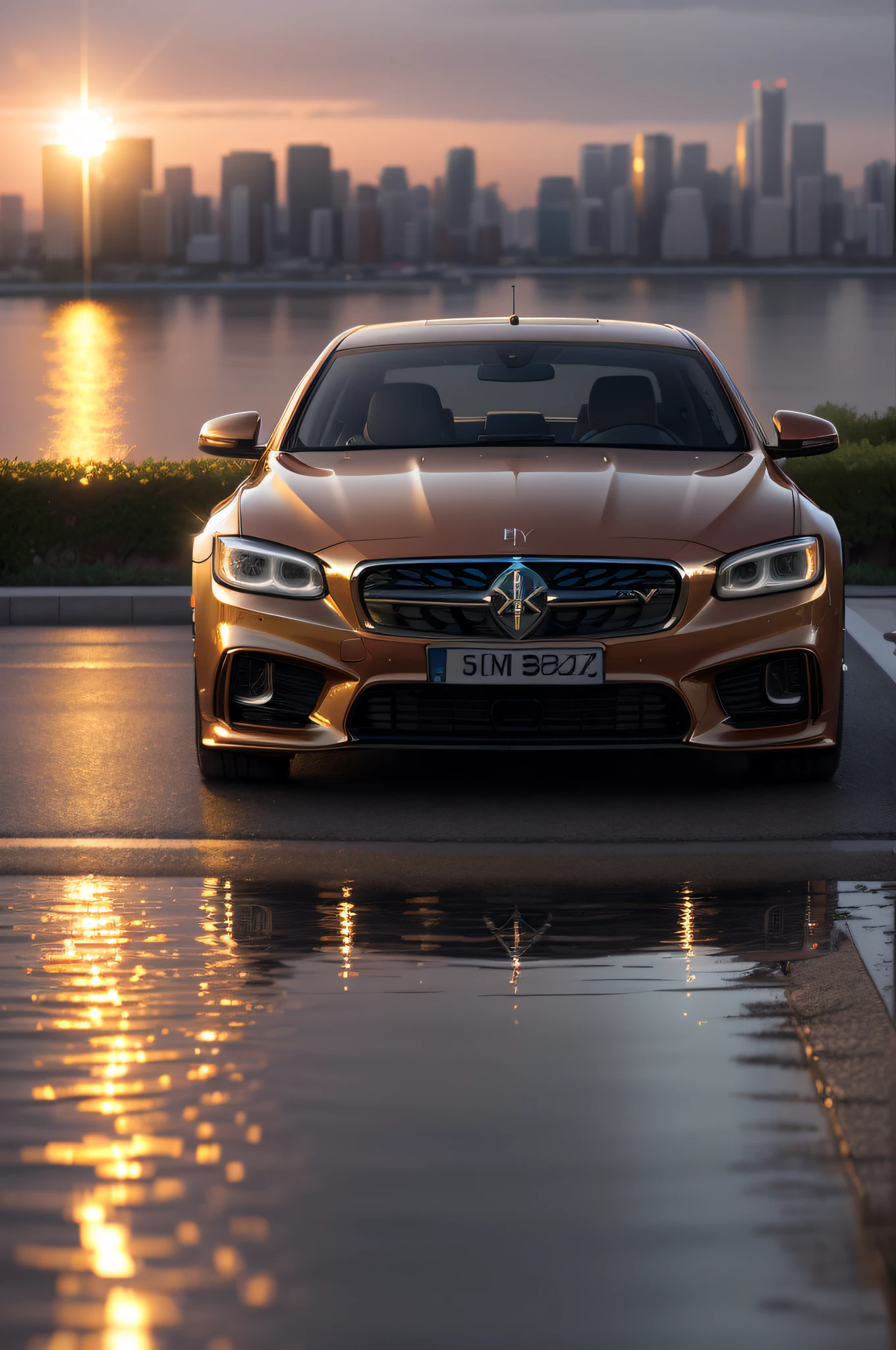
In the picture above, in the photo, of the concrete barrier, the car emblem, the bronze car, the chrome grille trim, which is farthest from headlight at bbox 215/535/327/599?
the concrete barrier

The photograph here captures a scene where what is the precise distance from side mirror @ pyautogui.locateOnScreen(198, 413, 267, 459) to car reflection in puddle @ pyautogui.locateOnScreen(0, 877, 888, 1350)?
2.86 m

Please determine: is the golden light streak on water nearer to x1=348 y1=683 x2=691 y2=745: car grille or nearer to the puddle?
x1=348 y1=683 x2=691 y2=745: car grille

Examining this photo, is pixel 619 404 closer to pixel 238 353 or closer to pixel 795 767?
pixel 795 767

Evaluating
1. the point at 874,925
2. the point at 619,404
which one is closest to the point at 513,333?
the point at 619,404

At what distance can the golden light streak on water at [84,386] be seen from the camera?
17902mm

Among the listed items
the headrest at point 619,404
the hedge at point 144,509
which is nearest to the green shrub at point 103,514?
the hedge at point 144,509

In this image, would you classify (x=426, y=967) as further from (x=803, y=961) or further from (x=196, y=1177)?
(x=196, y=1177)

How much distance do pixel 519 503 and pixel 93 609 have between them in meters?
5.37

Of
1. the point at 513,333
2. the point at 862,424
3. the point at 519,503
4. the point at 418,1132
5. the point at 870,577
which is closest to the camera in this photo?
the point at 418,1132

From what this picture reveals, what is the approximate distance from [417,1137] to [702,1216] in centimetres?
Result: 54

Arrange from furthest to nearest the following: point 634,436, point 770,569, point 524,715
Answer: point 634,436, point 770,569, point 524,715

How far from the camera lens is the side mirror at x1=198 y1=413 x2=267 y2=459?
7402mm

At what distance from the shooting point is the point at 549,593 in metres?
5.96

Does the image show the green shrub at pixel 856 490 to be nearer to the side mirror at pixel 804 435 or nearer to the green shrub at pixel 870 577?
the green shrub at pixel 870 577
